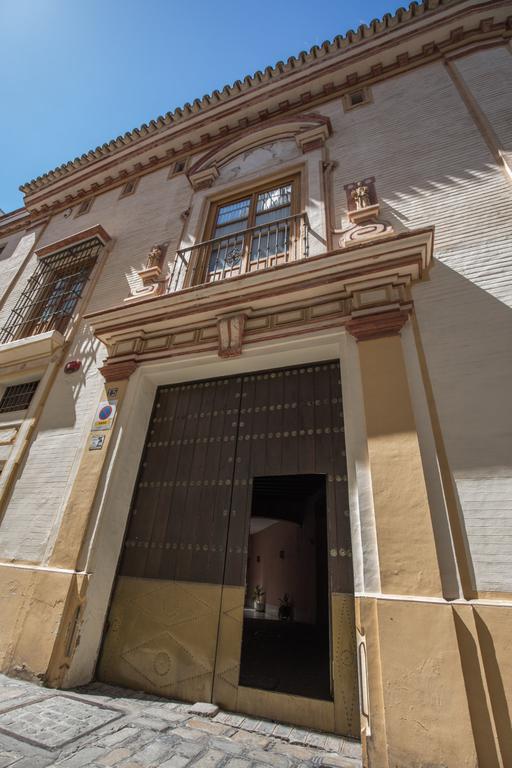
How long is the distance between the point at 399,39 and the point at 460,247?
5.16 m

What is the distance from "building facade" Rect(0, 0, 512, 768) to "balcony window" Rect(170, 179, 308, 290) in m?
0.05

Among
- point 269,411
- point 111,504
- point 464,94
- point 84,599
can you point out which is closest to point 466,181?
point 464,94

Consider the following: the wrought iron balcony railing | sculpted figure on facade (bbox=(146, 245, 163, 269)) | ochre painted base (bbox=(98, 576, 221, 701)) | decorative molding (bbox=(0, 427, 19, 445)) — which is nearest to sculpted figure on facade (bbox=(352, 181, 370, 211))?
the wrought iron balcony railing

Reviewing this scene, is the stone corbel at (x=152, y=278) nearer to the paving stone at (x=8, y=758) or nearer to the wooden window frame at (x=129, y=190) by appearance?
the wooden window frame at (x=129, y=190)

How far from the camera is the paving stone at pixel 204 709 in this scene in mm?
2490

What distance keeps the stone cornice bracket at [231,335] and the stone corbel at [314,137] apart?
3608mm

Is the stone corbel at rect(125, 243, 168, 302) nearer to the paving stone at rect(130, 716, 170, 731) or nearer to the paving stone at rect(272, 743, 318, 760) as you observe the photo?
the paving stone at rect(130, 716, 170, 731)

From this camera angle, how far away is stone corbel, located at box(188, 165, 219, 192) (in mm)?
6289

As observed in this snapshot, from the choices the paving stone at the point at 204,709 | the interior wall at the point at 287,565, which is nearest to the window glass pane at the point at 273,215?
the paving stone at the point at 204,709

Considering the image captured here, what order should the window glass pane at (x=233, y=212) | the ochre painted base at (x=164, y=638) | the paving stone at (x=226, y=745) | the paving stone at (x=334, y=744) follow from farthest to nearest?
the window glass pane at (x=233, y=212) < the ochre painted base at (x=164, y=638) < the paving stone at (x=334, y=744) < the paving stone at (x=226, y=745)

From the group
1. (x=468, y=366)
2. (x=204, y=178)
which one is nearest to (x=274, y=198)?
(x=204, y=178)

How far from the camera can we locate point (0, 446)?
4.70 m

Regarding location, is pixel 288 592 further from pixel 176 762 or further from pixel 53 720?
pixel 176 762

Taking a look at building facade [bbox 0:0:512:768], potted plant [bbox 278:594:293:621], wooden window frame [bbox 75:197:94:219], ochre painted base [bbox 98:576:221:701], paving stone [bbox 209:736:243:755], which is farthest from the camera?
potted plant [bbox 278:594:293:621]
